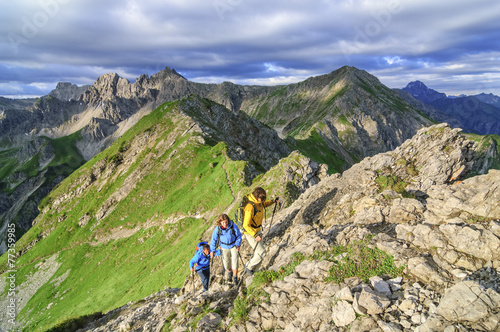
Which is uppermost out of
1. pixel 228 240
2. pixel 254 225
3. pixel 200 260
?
pixel 254 225

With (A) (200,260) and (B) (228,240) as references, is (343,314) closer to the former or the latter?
(B) (228,240)

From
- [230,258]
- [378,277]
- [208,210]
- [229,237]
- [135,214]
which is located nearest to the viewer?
[378,277]

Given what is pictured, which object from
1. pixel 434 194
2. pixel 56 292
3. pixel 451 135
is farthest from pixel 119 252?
pixel 451 135

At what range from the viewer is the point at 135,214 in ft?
192

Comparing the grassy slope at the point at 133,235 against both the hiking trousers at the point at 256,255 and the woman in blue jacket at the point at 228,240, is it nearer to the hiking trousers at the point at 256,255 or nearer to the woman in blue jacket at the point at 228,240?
the woman in blue jacket at the point at 228,240

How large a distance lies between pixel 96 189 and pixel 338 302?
85.2m

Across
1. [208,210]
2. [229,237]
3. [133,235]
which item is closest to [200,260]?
[229,237]

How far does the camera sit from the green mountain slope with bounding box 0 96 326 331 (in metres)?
41.0

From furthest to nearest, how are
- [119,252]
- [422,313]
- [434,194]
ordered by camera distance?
[119,252]
[434,194]
[422,313]

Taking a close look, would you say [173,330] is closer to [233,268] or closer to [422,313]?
[233,268]

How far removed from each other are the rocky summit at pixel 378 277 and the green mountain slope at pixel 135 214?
19034 mm

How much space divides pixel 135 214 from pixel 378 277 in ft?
195

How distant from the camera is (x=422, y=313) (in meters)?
6.96

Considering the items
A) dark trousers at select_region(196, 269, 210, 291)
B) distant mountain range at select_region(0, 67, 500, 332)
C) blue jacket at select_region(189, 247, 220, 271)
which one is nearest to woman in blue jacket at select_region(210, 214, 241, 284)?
distant mountain range at select_region(0, 67, 500, 332)
